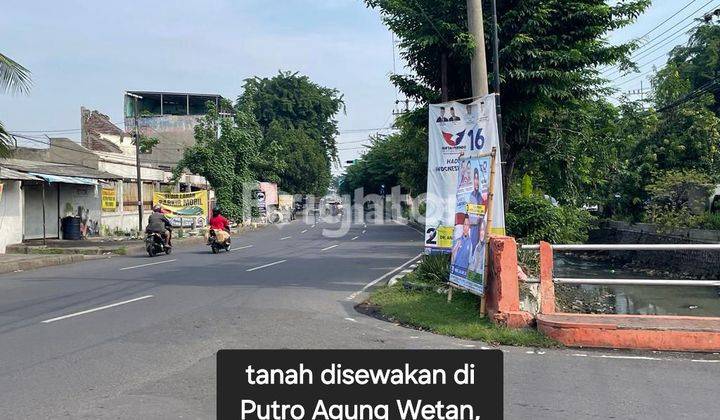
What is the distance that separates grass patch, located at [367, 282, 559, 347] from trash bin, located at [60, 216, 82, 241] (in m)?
20.2

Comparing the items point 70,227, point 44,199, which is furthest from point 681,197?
point 44,199

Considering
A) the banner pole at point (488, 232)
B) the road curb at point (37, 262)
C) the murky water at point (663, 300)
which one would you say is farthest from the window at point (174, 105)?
the banner pole at point (488, 232)

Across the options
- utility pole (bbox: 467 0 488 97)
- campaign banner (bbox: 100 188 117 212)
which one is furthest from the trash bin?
utility pole (bbox: 467 0 488 97)

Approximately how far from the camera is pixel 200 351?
7.70m

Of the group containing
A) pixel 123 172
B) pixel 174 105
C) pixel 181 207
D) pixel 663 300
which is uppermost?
pixel 174 105

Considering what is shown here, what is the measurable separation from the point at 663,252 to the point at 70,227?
2505 centimetres

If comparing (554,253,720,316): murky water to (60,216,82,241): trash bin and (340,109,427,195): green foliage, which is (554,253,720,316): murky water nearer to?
(340,109,427,195): green foliage

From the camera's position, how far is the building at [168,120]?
55656 mm

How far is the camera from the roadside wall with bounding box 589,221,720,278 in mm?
23141

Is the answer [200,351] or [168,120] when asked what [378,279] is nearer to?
[200,351]

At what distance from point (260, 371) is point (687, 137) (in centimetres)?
2834

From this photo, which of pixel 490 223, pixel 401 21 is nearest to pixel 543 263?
pixel 490 223

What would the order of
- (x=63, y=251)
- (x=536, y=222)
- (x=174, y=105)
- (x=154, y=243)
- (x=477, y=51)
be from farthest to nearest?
(x=174, y=105)
(x=63, y=251)
(x=154, y=243)
(x=536, y=222)
(x=477, y=51)

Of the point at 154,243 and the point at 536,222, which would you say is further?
the point at 154,243
